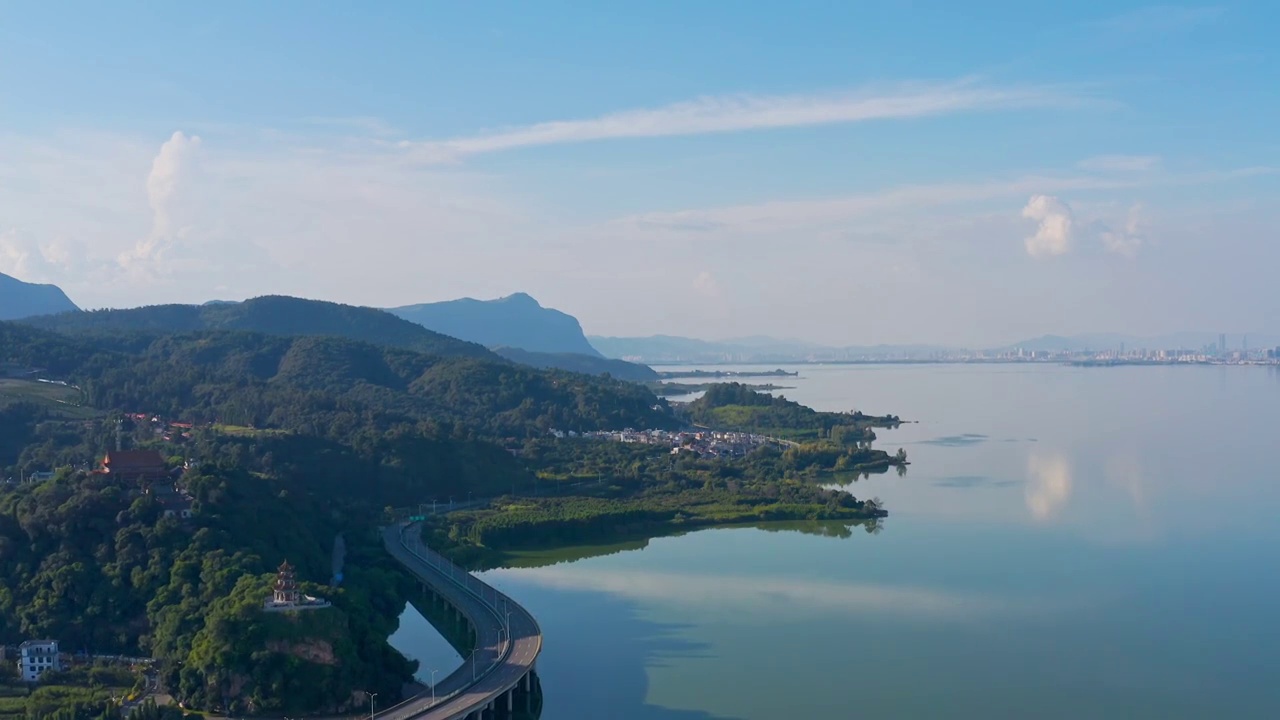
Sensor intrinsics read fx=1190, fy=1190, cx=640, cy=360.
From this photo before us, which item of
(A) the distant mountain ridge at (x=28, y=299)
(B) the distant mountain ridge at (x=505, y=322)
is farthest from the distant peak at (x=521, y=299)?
(A) the distant mountain ridge at (x=28, y=299)

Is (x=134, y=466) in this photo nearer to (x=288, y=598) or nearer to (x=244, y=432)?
(x=288, y=598)

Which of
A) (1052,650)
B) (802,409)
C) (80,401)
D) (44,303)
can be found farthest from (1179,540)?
(44,303)

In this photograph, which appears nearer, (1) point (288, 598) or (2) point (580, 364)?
(1) point (288, 598)

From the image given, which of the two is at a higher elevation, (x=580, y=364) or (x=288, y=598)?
(x=580, y=364)

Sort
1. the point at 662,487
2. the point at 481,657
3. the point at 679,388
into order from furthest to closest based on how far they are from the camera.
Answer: the point at 679,388
the point at 662,487
the point at 481,657

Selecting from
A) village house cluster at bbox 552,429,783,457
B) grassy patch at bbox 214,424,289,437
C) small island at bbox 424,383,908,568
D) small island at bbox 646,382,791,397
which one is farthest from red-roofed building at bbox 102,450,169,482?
small island at bbox 646,382,791,397

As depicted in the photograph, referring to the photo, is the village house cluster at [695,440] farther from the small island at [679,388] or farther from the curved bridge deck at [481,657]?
the small island at [679,388]

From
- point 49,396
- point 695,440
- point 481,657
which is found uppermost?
point 49,396

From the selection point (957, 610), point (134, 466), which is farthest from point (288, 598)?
point (957, 610)
